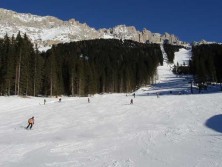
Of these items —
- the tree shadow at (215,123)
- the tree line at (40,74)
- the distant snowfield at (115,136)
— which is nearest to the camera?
the distant snowfield at (115,136)

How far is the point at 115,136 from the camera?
103 ft

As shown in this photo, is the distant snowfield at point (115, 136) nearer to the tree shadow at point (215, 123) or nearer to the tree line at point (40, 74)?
the tree shadow at point (215, 123)

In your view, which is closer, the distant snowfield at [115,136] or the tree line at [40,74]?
the distant snowfield at [115,136]

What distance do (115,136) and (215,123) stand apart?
35.0ft

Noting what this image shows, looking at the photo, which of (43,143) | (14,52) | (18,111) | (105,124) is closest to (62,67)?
(14,52)

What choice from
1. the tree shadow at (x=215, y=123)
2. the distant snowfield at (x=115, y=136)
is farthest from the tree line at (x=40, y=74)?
the tree shadow at (x=215, y=123)

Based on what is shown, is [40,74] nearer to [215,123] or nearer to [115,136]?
[115,136]

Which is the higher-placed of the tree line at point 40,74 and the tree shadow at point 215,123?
the tree line at point 40,74

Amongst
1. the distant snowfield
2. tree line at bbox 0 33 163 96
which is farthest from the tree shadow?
tree line at bbox 0 33 163 96

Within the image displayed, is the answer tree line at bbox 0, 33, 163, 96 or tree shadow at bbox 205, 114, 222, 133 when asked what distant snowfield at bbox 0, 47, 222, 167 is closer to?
tree shadow at bbox 205, 114, 222, 133

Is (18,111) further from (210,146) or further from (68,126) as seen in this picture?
(210,146)

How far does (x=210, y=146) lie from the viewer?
2575 centimetres

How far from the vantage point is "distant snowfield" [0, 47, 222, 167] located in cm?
2327

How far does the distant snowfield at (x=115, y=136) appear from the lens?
2327 centimetres
